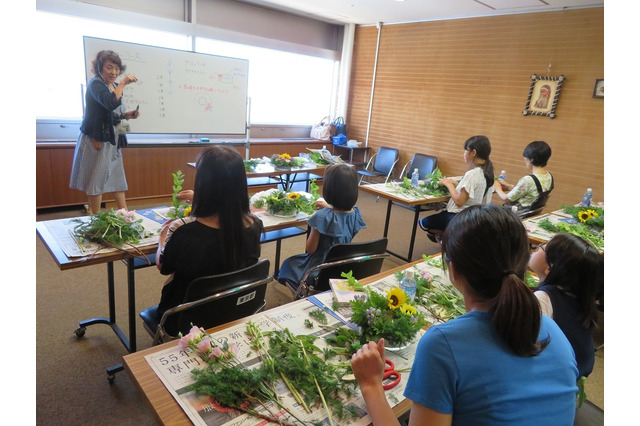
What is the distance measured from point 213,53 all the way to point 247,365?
5.58 m

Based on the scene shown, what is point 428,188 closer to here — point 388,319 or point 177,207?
point 177,207

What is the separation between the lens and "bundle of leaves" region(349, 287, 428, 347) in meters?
1.29

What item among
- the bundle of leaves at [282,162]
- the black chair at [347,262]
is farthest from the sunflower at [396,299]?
the bundle of leaves at [282,162]

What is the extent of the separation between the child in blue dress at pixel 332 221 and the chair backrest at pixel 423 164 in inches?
152

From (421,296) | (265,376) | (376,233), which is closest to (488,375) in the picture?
(265,376)

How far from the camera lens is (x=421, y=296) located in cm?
170

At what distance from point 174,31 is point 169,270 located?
15.2ft

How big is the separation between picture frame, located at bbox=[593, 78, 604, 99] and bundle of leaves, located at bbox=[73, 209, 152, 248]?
5016 mm

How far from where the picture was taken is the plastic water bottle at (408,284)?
168cm

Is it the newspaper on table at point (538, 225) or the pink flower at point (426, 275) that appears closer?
the pink flower at point (426, 275)

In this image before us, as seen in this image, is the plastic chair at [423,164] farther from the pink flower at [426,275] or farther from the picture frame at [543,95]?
the pink flower at [426,275]

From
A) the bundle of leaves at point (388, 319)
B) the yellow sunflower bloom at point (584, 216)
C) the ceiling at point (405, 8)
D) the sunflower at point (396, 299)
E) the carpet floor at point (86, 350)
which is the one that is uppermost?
the ceiling at point (405, 8)

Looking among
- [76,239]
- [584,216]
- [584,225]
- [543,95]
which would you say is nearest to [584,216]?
[584,216]

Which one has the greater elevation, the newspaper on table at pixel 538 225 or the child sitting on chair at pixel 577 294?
the child sitting on chair at pixel 577 294
